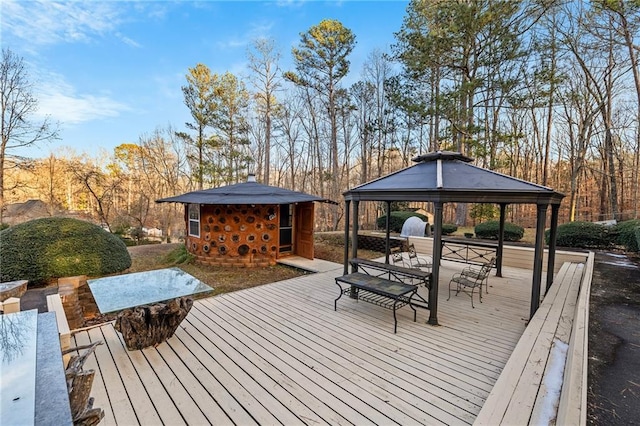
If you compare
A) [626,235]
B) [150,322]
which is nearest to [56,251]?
[150,322]

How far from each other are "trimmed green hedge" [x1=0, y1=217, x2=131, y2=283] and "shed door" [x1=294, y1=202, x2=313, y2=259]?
179 inches

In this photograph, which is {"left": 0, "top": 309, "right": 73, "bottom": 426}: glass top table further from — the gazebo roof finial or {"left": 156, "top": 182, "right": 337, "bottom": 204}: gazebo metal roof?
{"left": 156, "top": 182, "right": 337, "bottom": 204}: gazebo metal roof

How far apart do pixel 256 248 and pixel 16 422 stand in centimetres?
707

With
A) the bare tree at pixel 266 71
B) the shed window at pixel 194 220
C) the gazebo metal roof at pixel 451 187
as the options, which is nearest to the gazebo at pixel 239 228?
the shed window at pixel 194 220

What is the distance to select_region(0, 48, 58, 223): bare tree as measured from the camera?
1158 centimetres

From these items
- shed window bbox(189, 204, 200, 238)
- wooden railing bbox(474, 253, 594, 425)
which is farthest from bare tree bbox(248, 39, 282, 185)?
wooden railing bbox(474, 253, 594, 425)

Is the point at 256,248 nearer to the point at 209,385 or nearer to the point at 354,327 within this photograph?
the point at 354,327

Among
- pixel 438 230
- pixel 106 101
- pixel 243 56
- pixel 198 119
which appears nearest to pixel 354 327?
pixel 438 230

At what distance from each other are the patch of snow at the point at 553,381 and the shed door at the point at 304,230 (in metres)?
6.38

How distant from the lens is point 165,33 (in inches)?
280

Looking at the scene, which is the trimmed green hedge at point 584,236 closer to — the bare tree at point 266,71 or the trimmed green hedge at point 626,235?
the trimmed green hedge at point 626,235

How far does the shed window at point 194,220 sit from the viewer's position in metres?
8.38

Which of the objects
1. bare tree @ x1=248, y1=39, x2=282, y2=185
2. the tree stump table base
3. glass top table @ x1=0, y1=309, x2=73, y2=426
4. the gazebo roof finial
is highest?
bare tree @ x1=248, y1=39, x2=282, y2=185

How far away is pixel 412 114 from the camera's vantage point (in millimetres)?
14125
